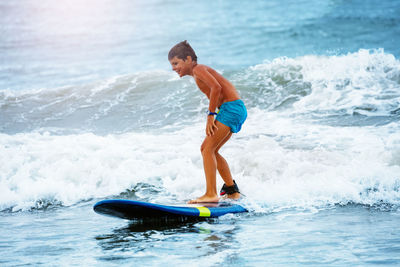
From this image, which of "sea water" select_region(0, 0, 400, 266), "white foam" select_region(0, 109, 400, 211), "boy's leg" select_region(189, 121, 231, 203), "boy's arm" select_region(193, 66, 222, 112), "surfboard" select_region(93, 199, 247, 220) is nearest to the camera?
"sea water" select_region(0, 0, 400, 266)

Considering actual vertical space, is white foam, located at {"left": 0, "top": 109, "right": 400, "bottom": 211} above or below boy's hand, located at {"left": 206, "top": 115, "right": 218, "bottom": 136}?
below

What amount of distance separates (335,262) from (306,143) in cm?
409

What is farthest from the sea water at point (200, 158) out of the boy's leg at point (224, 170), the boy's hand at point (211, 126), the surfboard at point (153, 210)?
the boy's hand at point (211, 126)

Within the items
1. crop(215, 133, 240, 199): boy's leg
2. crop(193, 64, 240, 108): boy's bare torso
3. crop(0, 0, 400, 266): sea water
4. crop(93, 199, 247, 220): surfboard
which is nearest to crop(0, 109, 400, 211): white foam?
crop(0, 0, 400, 266): sea water

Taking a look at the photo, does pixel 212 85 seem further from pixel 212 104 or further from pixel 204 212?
pixel 204 212

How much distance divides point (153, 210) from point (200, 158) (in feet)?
8.20

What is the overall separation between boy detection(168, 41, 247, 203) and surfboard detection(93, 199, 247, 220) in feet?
0.93

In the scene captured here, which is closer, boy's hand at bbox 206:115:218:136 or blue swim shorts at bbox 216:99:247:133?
boy's hand at bbox 206:115:218:136

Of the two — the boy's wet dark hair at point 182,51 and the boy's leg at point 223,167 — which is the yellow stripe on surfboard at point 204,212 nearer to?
the boy's leg at point 223,167

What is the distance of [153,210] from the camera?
4.05 meters

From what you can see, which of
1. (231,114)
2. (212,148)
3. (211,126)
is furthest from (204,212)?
(231,114)

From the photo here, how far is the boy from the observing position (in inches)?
171

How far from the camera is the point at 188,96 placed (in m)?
10.9

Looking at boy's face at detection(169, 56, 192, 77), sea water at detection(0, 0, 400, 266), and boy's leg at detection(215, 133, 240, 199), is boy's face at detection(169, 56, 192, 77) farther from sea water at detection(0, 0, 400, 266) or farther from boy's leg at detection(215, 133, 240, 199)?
sea water at detection(0, 0, 400, 266)
